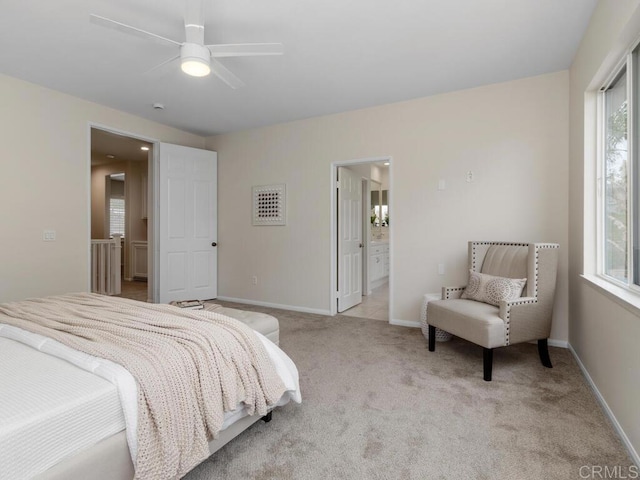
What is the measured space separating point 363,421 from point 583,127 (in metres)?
2.69

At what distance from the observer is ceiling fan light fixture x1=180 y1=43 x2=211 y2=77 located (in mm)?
2268

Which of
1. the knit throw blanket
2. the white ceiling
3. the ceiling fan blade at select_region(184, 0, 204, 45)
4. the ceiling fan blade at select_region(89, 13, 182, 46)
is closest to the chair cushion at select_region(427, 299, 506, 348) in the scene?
the knit throw blanket

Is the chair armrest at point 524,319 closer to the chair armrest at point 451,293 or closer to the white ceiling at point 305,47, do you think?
the chair armrest at point 451,293

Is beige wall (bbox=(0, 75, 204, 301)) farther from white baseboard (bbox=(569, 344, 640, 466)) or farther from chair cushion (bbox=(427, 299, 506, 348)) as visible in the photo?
white baseboard (bbox=(569, 344, 640, 466))

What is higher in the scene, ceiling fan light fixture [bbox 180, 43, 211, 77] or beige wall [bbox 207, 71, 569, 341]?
ceiling fan light fixture [bbox 180, 43, 211, 77]

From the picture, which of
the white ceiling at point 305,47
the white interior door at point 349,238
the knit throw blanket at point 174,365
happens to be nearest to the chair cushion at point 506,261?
the white ceiling at point 305,47

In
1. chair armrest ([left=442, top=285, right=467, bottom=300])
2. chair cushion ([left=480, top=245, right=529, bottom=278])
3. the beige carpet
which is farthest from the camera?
chair armrest ([left=442, top=285, right=467, bottom=300])

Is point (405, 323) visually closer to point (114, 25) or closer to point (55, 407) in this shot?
point (55, 407)

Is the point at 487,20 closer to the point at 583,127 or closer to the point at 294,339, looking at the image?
the point at 583,127

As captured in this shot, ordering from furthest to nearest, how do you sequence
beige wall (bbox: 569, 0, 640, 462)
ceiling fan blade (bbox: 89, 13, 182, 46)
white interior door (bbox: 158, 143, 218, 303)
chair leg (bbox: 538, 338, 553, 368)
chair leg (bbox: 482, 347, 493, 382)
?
white interior door (bbox: 158, 143, 218, 303) → chair leg (bbox: 538, 338, 553, 368) → chair leg (bbox: 482, 347, 493, 382) → ceiling fan blade (bbox: 89, 13, 182, 46) → beige wall (bbox: 569, 0, 640, 462)

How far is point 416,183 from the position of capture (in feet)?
12.7

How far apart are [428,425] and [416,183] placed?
103 inches

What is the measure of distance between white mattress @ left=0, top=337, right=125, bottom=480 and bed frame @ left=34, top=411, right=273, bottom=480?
2 cm

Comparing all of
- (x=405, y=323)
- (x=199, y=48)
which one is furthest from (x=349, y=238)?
(x=199, y=48)
